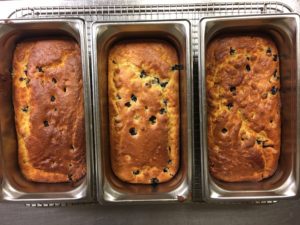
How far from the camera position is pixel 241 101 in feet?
5.36

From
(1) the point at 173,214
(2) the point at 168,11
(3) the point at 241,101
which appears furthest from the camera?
(1) the point at 173,214

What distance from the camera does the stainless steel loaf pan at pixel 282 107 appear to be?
4.96 ft

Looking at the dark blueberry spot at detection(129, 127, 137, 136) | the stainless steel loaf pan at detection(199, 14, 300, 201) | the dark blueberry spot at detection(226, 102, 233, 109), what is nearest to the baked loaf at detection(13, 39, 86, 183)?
the dark blueberry spot at detection(129, 127, 137, 136)

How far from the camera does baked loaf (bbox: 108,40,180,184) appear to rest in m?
1.64

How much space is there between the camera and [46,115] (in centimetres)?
166

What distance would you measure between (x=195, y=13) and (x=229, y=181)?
1082 millimetres

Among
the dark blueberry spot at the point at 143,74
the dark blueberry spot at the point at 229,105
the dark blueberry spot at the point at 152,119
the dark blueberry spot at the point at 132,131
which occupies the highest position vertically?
the dark blueberry spot at the point at 143,74

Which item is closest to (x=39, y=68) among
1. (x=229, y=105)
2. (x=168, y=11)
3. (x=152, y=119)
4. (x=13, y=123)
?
(x=13, y=123)

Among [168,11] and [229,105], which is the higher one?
[168,11]

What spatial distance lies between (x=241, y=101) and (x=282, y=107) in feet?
0.84

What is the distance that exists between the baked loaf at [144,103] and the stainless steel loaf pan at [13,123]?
0.19 meters

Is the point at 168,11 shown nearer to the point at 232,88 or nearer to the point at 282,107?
the point at 232,88

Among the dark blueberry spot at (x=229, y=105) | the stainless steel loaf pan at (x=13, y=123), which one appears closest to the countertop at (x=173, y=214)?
the stainless steel loaf pan at (x=13, y=123)

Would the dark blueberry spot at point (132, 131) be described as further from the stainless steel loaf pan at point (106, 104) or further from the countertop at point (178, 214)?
the countertop at point (178, 214)
